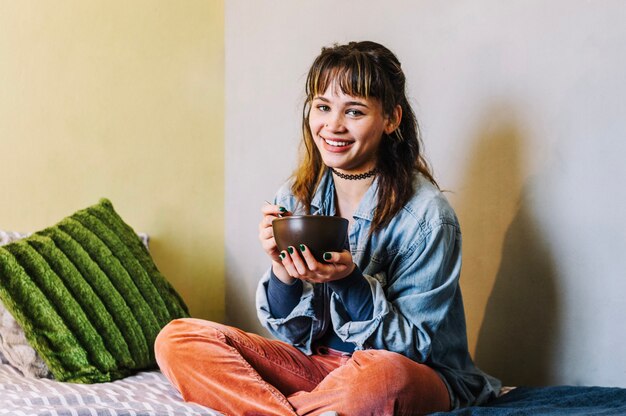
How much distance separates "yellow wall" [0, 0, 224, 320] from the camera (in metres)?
2.06

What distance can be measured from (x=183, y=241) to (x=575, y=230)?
1280 mm

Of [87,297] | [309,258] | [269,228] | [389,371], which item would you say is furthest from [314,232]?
[87,297]

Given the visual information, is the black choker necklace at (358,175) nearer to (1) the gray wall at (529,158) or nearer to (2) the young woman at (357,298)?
(2) the young woman at (357,298)

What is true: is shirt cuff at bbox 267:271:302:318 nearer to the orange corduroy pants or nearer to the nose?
the orange corduroy pants

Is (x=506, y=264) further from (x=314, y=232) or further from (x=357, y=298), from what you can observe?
(x=314, y=232)

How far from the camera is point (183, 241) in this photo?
244 cm

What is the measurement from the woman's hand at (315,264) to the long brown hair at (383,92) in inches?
10.4

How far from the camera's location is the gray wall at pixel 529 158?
1.56 m

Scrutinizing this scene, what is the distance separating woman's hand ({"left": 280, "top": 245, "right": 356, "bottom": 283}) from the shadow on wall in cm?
59

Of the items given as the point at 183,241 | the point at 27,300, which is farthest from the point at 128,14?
the point at 27,300

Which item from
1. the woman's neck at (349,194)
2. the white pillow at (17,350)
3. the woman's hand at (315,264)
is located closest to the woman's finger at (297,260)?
the woman's hand at (315,264)

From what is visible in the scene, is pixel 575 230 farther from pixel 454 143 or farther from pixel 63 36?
pixel 63 36

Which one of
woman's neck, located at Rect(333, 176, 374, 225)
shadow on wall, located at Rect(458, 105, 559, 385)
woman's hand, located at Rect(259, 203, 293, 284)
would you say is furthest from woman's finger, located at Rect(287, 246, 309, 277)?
shadow on wall, located at Rect(458, 105, 559, 385)

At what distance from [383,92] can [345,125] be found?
10cm
